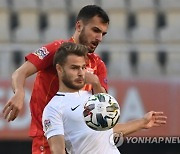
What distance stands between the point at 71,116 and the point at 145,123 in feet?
1.68

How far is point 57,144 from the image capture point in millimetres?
3879

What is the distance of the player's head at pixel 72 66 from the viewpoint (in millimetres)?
4004

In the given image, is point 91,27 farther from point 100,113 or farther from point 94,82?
point 100,113

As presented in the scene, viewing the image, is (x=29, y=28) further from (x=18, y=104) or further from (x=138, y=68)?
(x=18, y=104)

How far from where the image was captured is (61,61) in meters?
4.07

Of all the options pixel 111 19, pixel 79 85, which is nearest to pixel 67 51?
pixel 79 85

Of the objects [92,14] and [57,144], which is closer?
[57,144]

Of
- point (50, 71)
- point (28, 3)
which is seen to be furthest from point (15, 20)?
point (50, 71)

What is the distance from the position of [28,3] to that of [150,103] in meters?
3.79

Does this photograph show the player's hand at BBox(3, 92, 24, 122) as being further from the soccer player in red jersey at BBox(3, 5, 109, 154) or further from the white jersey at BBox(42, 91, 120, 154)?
the soccer player in red jersey at BBox(3, 5, 109, 154)

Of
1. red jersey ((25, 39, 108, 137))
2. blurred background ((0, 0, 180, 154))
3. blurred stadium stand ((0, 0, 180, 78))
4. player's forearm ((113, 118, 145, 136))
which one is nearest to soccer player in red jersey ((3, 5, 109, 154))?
red jersey ((25, 39, 108, 137))

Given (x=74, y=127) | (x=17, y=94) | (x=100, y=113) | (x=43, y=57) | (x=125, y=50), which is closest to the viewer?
(x=100, y=113)

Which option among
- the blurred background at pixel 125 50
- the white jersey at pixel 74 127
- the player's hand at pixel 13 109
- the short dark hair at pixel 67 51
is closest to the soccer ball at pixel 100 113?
the white jersey at pixel 74 127

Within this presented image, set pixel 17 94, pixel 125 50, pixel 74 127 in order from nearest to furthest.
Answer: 1. pixel 74 127
2. pixel 17 94
3. pixel 125 50
